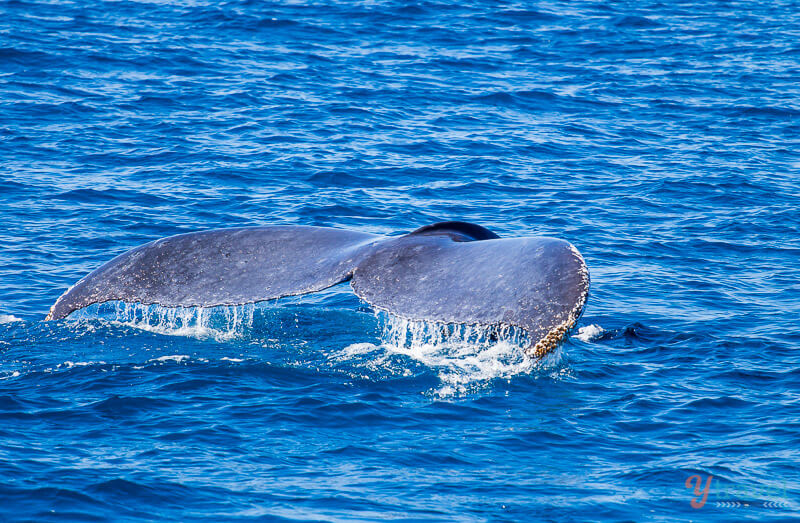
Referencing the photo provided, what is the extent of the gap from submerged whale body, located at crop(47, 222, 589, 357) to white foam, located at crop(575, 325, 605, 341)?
3.11 meters

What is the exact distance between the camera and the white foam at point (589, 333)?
1007 cm

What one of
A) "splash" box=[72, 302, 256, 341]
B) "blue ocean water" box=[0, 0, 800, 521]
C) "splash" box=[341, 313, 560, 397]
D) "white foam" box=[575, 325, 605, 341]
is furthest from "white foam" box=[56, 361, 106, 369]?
"white foam" box=[575, 325, 605, 341]

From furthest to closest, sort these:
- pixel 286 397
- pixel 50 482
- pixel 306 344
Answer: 1. pixel 306 344
2. pixel 286 397
3. pixel 50 482

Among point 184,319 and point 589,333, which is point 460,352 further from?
point 184,319

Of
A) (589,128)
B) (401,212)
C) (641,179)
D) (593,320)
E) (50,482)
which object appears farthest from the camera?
(589,128)

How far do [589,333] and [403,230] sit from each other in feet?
13.9

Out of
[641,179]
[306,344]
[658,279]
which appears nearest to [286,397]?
[306,344]

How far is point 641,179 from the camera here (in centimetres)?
1628

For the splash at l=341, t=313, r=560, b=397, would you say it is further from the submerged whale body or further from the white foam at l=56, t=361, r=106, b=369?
the white foam at l=56, t=361, r=106, b=369

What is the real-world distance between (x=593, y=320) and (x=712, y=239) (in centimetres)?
370

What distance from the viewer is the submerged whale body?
5.90 m

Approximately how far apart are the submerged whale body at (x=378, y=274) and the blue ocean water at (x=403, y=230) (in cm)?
115

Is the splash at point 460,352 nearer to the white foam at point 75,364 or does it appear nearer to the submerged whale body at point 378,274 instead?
the submerged whale body at point 378,274

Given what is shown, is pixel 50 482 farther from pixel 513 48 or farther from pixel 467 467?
pixel 513 48
